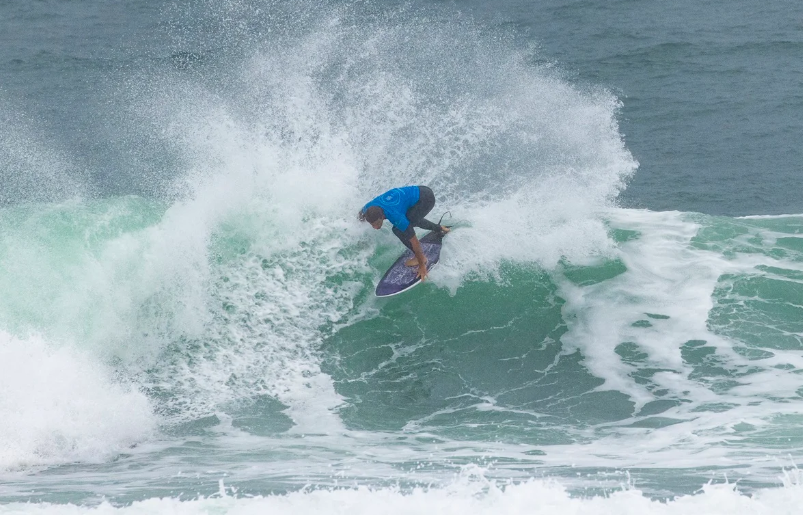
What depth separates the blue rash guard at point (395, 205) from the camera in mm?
10788

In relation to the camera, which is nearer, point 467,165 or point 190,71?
point 467,165

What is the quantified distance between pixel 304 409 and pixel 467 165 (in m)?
6.27

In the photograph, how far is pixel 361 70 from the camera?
54.3 ft

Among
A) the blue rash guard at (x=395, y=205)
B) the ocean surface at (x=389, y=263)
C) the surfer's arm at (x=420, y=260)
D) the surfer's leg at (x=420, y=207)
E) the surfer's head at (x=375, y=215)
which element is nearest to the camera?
the ocean surface at (x=389, y=263)

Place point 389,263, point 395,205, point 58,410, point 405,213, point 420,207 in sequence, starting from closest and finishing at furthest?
1. point 58,410
2. point 395,205
3. point 405,213
4. point 420,207
5. point 389,263

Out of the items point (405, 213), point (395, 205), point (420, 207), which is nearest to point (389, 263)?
point (420, 207)

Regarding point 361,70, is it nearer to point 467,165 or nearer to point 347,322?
point 467,165

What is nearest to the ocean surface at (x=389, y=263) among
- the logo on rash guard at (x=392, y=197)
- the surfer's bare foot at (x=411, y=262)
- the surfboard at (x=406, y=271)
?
the surfboard at (x=406, y=271)

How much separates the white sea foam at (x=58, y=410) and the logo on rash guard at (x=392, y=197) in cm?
376

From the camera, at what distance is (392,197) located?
1091cm

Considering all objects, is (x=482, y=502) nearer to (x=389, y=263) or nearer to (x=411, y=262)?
(x=411, y=262)

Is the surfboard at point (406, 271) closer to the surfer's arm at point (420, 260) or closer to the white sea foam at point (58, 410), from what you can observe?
the surfer's arm at point (420, 260)

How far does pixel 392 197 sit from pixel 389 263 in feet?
5.98

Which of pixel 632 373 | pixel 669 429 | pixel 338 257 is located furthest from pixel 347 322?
pixel 669 429
